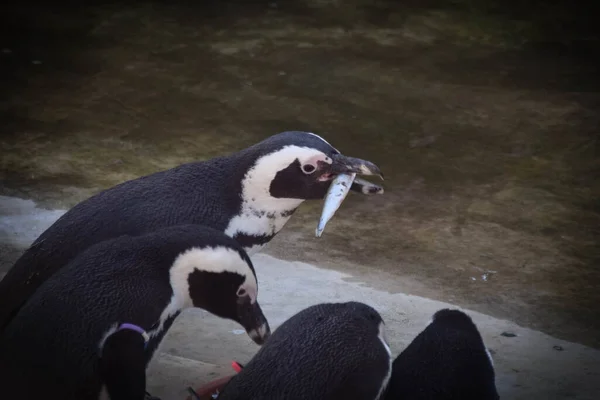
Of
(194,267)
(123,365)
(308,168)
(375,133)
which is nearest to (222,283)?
(194,267)

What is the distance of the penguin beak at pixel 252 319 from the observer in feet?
8.55

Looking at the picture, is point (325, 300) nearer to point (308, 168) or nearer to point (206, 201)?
point (308, 168)

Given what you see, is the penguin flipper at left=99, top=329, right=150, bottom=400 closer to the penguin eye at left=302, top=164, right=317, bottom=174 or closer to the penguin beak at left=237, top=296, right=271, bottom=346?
the penguin beak at left=237, top=296, right=271, bottom=346

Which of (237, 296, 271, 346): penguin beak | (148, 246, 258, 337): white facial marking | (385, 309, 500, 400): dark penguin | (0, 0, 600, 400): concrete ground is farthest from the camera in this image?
(0, 0, 600, 400): concrete ground

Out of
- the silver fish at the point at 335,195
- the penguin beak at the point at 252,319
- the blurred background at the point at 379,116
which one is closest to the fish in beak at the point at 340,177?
the silver fish at the point at 335,195

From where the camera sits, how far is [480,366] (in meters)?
2.37

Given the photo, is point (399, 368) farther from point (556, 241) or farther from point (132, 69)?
point (132, 69)

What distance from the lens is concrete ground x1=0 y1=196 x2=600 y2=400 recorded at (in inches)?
115

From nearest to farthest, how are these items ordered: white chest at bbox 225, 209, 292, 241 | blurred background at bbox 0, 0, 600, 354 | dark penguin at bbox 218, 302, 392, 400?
dark penguin at bbox 218, 302, 392, 400
white chest at bbox 225, 209, 292, 241
blurred background at bbox 0, 0, 600, 354

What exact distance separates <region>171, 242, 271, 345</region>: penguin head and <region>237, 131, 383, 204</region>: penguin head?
0.40m

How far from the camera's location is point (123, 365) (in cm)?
220

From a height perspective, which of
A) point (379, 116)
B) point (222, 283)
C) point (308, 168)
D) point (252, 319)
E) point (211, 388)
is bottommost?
point (379, 116)

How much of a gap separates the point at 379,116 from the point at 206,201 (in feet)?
8.12

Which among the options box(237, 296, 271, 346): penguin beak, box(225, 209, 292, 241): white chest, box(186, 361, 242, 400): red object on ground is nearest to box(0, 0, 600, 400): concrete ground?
box(186, 361, 242, 400): red object on ground
